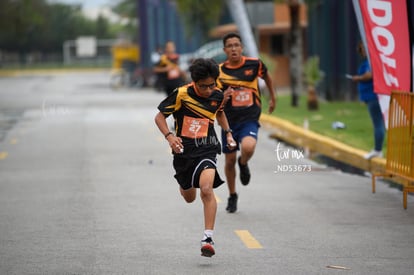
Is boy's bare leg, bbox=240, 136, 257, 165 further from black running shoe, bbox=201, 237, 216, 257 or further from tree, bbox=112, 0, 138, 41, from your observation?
tree, bbox=112, 0, 138, 41

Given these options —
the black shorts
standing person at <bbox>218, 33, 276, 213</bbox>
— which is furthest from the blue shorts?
the black shorts

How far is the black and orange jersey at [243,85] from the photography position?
12.0m

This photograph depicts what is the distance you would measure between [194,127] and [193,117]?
0.30ft

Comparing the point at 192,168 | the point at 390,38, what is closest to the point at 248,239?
the point at 192,168

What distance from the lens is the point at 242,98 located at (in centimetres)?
1209

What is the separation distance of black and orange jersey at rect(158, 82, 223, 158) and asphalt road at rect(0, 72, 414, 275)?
92 centimetres

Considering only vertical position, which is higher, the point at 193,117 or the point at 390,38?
the point at 390,38

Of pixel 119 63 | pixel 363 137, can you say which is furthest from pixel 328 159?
pixel 119 63

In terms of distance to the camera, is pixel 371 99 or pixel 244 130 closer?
pixel 244 130

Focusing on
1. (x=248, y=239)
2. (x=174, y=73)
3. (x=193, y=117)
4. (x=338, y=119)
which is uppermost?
(x=193, y=117)

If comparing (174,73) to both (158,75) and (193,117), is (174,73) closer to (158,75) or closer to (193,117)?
(158,75)

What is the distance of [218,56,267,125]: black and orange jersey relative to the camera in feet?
39.4

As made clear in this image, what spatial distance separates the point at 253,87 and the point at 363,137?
23.0ft

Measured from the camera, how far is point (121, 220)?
11273 mm
